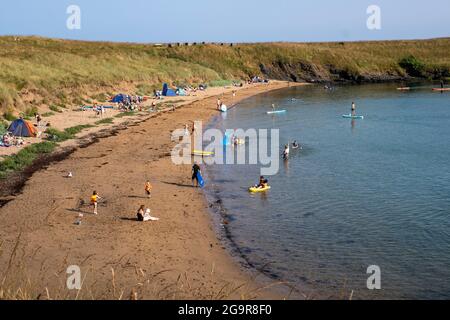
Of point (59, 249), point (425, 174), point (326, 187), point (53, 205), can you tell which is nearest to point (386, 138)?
point (425, 174)

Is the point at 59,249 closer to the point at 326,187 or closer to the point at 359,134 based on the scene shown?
the point at 326,187

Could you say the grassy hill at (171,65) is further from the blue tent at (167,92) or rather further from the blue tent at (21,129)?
the blue tent at (21,129)

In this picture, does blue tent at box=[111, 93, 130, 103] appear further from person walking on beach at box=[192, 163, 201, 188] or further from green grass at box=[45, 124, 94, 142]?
person walking on beach at box=[192, 163, 201, 188]

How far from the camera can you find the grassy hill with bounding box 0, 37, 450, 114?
5453 cm

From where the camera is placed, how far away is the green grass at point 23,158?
2846 cm

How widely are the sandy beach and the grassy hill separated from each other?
18.2 meters

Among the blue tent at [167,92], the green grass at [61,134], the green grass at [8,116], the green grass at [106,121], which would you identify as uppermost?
the blue tent at [167,92]

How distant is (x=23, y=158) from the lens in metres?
30.8

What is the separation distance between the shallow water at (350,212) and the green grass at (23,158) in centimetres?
1062

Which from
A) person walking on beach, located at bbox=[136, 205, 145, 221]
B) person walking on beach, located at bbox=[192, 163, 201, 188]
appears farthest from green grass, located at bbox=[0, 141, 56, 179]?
person walking on beach, located at bbox=[136, 205, 145, 221]

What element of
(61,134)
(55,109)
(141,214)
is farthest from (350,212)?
(55,109)

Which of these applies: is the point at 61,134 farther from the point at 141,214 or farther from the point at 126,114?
the point at 141,214

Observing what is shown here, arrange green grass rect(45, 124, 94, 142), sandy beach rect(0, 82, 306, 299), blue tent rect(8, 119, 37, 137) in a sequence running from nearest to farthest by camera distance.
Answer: sandy beach rect(0, 82, 306, 299) → blue tent rect(8, 119, 37, 137) → green grass rect(45, 124, 94, 142)

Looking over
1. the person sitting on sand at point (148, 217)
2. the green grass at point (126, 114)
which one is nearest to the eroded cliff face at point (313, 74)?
the green grass at point (126, 114)
